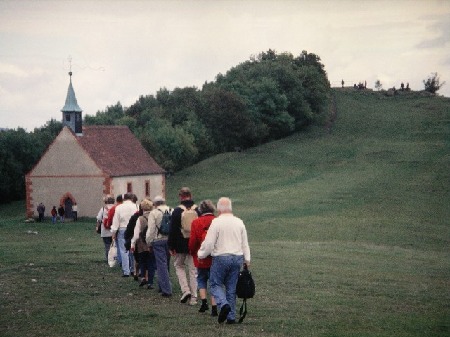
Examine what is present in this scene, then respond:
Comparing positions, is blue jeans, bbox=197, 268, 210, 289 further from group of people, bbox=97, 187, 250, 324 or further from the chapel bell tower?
the chapel bell tower

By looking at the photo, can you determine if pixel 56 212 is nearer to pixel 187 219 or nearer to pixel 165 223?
pixel 165 223

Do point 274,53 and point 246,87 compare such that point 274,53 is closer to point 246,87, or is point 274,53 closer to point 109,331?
point 246,87

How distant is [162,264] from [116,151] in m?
54.5

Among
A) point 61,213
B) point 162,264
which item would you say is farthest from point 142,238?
point 61,213

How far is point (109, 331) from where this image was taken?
584 inches

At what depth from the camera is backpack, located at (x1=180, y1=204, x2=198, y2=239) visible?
18.7 m

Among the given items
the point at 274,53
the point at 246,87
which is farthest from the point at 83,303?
the point at 274,53

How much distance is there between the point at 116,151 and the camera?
241 feet

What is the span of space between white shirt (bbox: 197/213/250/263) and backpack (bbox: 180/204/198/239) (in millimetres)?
2150

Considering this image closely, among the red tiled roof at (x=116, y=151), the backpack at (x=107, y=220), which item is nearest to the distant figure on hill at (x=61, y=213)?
the red tiled roof at (x=116, y=151)

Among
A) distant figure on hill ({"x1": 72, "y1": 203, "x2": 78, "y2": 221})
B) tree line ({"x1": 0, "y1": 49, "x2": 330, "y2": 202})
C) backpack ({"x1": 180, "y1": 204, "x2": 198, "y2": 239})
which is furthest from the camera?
tree line ({"x1": 0, "y1": 49, "x2": 330, "y2": 202})

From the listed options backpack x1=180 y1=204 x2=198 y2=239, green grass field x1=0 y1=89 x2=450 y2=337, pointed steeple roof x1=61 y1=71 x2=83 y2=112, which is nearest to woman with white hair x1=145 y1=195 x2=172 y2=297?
green grass field x1=0 y1=89 x2=450 y2=337

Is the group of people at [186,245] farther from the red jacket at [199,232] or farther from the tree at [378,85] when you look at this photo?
the tree at [378,85]

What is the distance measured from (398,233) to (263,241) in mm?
10286
